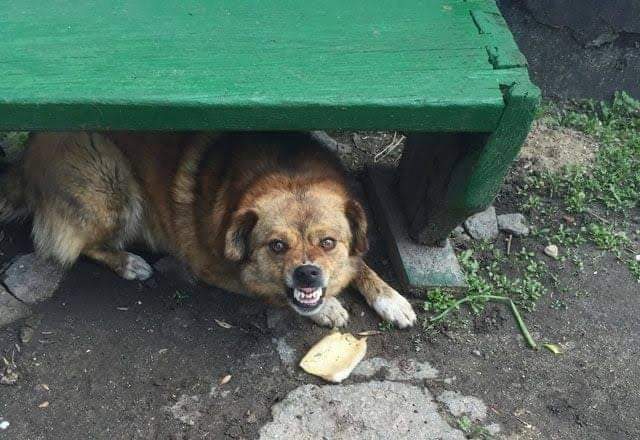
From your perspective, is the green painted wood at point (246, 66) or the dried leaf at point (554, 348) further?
the dried leaf at point (554, 348)

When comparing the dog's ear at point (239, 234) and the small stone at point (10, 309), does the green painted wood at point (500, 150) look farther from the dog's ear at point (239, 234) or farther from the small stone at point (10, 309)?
the small stone at point (10, 309)

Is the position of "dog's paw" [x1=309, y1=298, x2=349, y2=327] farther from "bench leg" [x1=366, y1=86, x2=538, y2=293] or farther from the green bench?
the green bench

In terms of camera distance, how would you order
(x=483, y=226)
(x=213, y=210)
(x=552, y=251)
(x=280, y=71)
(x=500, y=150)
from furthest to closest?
(x=483, y=226) → (x=552, y=251) → (x=213, y=210) → (x=500, y=150) → (x=280, y=71)

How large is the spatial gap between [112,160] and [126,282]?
658 mm

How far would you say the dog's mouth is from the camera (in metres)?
3.08

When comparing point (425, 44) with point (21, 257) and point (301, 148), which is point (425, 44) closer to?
point (301, 148)

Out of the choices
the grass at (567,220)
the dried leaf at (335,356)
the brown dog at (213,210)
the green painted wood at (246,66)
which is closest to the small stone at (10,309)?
the brown dog at (213,210)

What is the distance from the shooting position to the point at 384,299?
11.2ft

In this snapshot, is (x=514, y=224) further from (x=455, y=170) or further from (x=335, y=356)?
(x=335, y=356)

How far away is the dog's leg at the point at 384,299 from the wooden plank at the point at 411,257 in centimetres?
13

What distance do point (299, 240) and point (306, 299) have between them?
30 centimetres

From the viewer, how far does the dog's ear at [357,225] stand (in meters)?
3.10

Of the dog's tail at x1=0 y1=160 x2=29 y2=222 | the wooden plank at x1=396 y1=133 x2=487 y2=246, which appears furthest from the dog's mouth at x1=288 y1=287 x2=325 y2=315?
the dog's tail at x1=0 y1=160 x2=29 y2=222

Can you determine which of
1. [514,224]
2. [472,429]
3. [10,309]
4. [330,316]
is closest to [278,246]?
[330,316]
